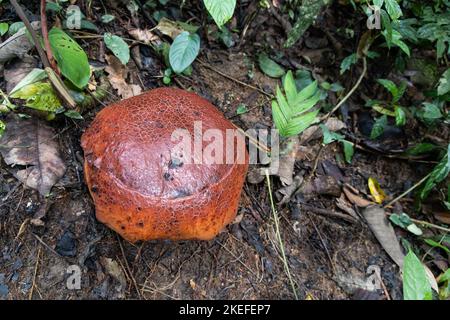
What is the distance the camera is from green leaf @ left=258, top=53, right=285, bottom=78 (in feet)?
11.3

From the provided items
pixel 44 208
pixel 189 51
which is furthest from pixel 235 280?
pixel 189 51

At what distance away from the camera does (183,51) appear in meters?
2.97

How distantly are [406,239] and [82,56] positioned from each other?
2661mm

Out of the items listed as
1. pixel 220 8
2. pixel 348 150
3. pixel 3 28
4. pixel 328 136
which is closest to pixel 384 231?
pixel 348 150

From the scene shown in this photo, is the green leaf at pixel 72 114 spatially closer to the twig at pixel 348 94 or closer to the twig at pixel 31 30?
the twig at pixel 31 30

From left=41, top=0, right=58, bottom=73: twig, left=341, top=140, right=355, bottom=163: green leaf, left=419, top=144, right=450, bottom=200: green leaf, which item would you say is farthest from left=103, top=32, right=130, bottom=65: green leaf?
left=419, top=144, right=450, bottom=200: green leaf

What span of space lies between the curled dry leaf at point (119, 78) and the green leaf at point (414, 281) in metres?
2.08

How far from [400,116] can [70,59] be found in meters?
2.50

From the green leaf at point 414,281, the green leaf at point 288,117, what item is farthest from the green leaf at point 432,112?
the green leaf at point 414,281

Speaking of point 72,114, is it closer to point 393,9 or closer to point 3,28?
point 3,28

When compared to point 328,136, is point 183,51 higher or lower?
higher

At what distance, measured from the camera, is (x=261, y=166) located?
9.64 feet

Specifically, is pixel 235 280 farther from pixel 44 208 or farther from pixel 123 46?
pixel 123 46

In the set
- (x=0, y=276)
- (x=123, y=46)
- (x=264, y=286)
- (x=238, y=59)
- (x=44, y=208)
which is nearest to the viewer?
(x=0, y=276)
